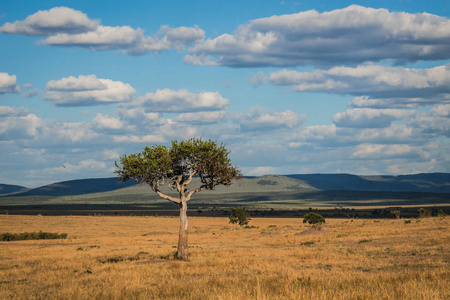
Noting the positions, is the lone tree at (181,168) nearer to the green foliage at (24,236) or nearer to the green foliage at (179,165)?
the green foliage at (179,165)

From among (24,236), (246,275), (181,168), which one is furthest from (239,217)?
(246,275)

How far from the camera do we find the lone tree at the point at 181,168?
32250mm

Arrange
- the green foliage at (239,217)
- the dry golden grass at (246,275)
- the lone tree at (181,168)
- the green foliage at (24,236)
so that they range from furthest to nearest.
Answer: the green foliage at (239,217) < the green foliage at (24,236) < the lone tree at (181,168) < the dry golden grass at (246,275)

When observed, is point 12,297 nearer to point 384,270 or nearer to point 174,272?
point 174,272

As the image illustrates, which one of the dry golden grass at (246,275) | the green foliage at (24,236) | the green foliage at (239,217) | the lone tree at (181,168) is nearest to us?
the dry golden grass at (246,275)

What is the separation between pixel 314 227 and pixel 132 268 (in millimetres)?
32623

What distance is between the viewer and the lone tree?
32.2 m

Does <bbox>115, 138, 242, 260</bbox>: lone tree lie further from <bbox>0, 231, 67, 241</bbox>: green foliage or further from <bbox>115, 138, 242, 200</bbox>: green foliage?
<bbox>0, 231, 67, 241</bbox>: green foliage

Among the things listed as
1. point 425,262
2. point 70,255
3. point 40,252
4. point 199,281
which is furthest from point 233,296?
point 40,252

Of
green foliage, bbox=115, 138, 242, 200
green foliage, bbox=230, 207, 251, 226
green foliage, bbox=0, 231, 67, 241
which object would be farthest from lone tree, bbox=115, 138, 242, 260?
green foliage, bbox=230, 207, 251, 226

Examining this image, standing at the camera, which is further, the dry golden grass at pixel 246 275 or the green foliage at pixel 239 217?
the green foliage at pixel 239 217

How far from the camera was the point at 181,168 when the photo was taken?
34031 mm

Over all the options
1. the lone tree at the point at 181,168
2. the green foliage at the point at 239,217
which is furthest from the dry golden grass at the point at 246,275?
the green foliage at the point at 239,217

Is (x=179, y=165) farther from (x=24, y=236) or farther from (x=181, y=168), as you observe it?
(x=24, y=236)
